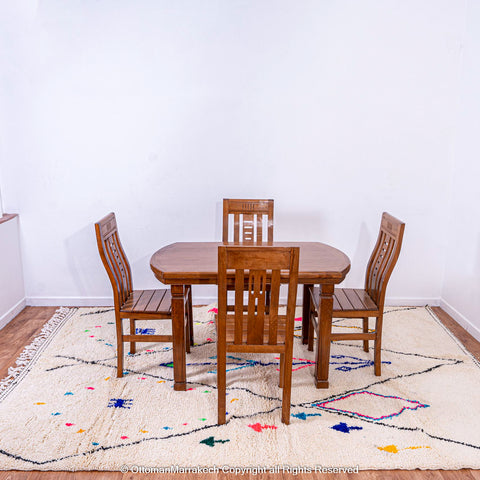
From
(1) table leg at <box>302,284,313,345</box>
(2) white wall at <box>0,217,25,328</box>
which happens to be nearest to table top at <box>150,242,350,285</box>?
(1) table leg at <box>302,284,313,345</box>

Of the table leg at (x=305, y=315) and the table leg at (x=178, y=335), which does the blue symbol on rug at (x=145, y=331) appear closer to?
the table leg at (x=178, y=335)

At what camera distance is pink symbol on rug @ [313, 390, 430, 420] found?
228 cm

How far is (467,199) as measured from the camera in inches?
129

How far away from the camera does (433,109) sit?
3375 millimetres

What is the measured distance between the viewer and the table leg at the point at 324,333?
2.39 m

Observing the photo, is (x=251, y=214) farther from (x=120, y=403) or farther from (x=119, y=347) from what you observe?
(x=120, y=403)

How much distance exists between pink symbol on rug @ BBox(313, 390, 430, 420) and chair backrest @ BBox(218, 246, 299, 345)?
1.87ft

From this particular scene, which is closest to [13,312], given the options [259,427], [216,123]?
[216,123]

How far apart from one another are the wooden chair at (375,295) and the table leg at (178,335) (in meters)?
0.73

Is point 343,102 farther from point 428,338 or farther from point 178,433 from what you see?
point 178,433

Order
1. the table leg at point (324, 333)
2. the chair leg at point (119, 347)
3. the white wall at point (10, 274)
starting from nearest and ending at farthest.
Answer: the table leg at point (324, 333) → the chair leg at point (119, 347) → the white wall at point (10, 274)

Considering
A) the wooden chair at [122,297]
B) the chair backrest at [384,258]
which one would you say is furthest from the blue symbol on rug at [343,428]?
the wooden chair at [122,297]

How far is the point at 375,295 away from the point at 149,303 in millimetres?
1305

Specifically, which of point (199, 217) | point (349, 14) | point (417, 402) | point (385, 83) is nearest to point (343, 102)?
point (385, 83)
